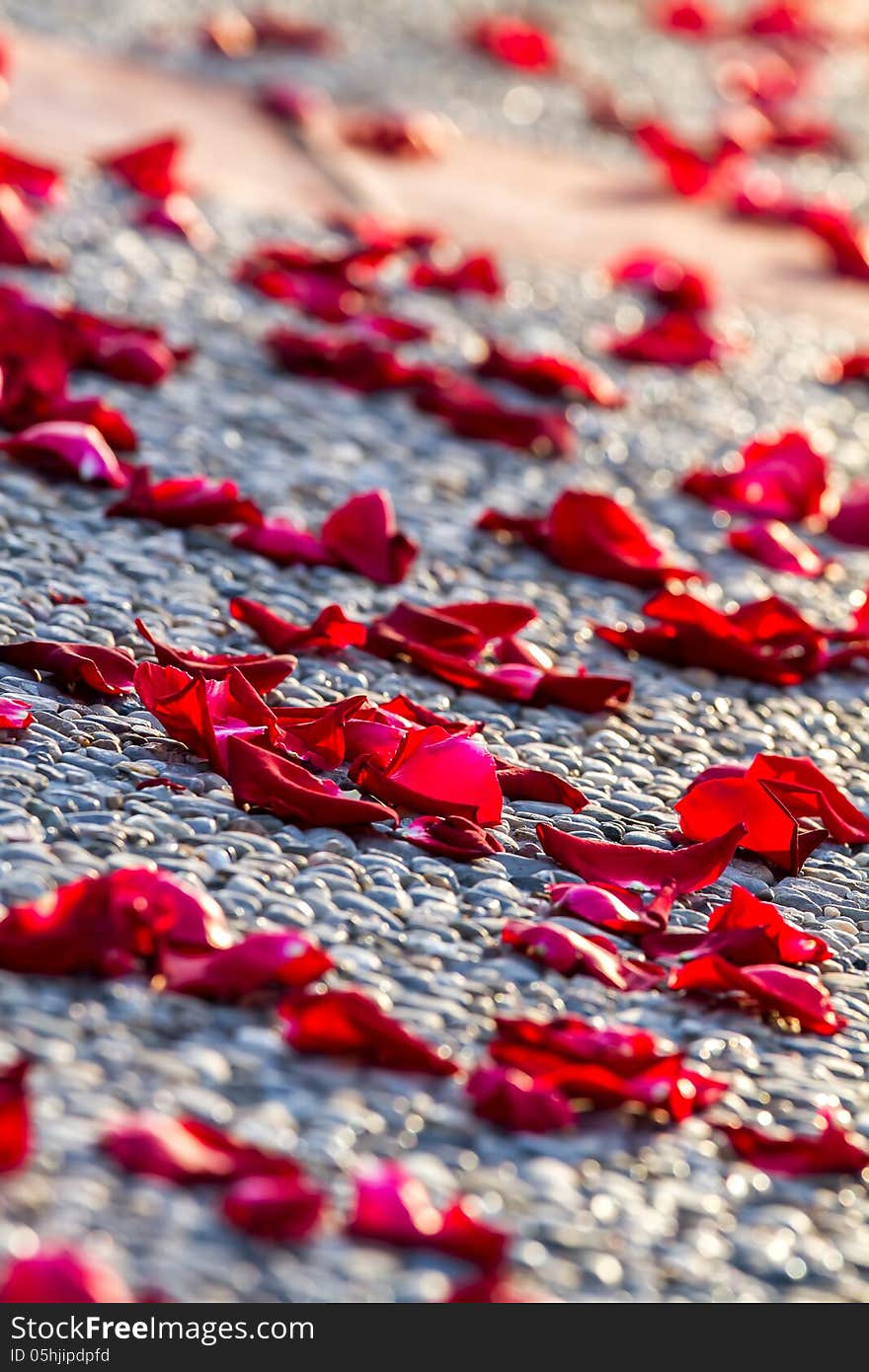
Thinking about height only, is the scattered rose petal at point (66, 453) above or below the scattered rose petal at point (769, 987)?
below

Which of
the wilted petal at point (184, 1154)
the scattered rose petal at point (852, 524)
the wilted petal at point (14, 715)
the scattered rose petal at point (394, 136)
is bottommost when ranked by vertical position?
the scattered rose petal at point (394, 136)

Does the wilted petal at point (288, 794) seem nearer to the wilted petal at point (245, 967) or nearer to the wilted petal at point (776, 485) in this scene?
the wilted petal at point (245, 967)

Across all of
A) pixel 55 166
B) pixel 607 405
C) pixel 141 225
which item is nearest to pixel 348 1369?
pixel 607 405

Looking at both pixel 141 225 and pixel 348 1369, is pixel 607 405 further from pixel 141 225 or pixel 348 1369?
pixel 348 1369

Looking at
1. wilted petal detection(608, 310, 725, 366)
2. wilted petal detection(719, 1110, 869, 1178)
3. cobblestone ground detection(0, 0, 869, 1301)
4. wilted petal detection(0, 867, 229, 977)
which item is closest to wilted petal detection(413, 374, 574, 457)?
cobblestone ground detection(0, 0, 869, 1301)

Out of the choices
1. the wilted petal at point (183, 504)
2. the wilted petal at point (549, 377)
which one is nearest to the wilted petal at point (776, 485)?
the wilted petal at point (549, 377)

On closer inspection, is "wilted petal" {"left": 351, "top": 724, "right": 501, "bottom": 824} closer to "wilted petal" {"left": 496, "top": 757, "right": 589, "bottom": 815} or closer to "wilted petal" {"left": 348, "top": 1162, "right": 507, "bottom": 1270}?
"wilted petal" {"left": 496, "top": 757, "right": 589, "bottom": 815}

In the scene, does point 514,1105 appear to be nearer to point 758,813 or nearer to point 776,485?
point 758,813
